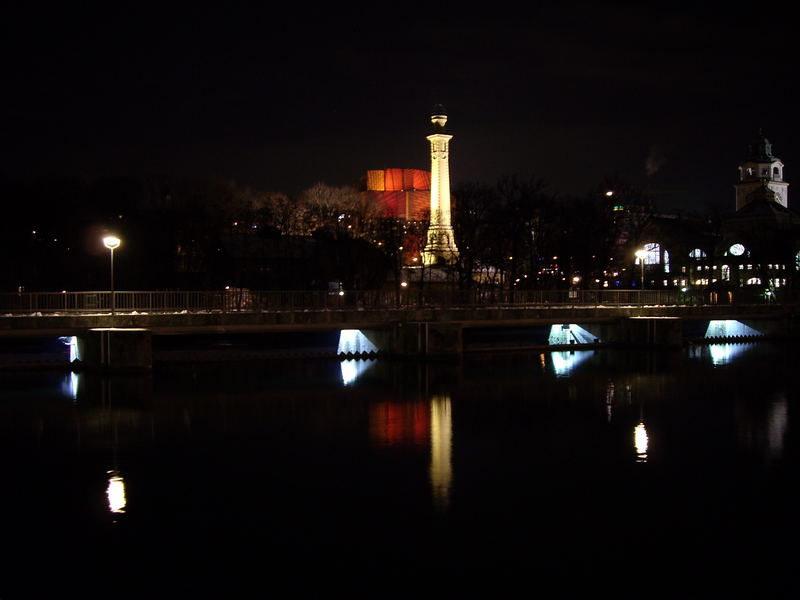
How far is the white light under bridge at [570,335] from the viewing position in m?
58.4

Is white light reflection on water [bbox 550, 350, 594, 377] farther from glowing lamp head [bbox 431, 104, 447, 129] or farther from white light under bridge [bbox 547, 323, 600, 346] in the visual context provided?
glowing lamp head [bbox 431, 104, 447, 129]

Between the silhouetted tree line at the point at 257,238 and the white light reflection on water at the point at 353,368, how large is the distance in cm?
1742

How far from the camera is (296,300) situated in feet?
165

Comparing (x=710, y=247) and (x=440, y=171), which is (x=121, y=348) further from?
(x=710, y=247)

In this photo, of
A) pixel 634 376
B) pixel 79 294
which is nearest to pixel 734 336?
pixel 634 376

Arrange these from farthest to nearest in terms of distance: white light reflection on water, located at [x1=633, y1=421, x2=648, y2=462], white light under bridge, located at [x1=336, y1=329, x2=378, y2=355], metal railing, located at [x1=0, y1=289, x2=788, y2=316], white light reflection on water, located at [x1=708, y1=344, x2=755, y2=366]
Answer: white light reflection on water, located at [x1=708, y1=344, x2=755, y2=366] → white light under bridge, located at [x1=336, y1=329, x2=378, y2=355] → metal railing, located at [x1=0, y1=289, x2=788, y2=316] → white light reflection on water, located at [x1=633, y1=421, x2=648, y2=462]

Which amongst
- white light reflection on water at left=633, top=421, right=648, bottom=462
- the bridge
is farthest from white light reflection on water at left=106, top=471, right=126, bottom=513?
the bridge

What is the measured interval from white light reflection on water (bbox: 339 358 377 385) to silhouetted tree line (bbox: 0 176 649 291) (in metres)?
17.4

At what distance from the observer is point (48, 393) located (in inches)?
1438

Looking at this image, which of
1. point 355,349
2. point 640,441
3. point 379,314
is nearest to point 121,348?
point 379,314

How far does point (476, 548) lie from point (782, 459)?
11771 millimetres

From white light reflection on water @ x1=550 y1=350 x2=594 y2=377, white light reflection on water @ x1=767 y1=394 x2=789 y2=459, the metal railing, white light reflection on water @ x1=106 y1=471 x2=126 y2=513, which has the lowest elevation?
white light reflection on water @ x1=767 y1=394 x2=789 y2=459

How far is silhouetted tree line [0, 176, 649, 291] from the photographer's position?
71.8 m

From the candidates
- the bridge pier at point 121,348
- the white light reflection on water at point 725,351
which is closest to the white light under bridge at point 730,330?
the white light reflection on water at point 725,351
